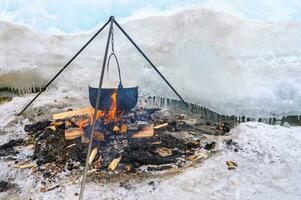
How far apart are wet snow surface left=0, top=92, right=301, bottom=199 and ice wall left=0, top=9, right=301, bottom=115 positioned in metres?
1.73

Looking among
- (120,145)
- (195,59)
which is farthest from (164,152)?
(195,59)

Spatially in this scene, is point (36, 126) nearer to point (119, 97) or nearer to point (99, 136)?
point (99, 136)

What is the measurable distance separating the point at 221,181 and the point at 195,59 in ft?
17.2

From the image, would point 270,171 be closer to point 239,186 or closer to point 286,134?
point 239,186

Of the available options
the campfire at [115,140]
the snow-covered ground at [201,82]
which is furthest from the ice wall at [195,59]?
the campfire at [115,140]

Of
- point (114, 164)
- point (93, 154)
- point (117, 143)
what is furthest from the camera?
point (117, 143)

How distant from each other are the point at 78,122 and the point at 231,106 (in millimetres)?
3280

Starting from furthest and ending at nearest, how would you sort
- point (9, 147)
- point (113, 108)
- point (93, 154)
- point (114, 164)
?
point (9, 147), point (113, 108), point (93, 154), point (114, 164)

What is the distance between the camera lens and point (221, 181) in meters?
4.41

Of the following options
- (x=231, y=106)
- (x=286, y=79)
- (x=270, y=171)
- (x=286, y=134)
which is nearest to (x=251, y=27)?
(x=286, y=79)

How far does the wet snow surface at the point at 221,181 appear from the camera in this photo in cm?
415

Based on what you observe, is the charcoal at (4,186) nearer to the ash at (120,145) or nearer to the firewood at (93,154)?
the ash at (120,145)

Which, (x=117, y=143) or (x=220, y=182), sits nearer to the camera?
(x=220, y=182)

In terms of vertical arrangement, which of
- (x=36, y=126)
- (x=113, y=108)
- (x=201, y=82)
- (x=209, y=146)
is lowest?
(x=209, y=146)
